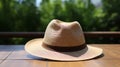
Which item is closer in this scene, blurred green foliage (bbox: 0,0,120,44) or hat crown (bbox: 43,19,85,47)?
hat crown (bbox: 43,19,85,47)

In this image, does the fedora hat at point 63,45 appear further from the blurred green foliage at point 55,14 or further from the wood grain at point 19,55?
the blurred green foliage at point 55,14

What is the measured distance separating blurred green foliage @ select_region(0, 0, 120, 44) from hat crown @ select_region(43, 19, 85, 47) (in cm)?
290

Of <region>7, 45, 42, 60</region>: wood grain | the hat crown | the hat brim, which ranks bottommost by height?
<region>7, 45, 42, 60</region>: wood grain

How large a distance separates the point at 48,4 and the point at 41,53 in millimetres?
3335

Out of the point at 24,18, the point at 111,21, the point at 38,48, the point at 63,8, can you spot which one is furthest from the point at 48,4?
the point at 38,48

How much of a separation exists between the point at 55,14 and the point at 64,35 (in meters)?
3.12

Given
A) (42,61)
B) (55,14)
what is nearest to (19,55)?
(42,61)

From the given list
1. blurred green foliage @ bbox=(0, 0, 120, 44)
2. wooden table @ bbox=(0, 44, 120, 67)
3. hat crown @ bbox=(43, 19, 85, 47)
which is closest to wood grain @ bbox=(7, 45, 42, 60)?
wooden table @ bbox=(0, 44, 120, 67)

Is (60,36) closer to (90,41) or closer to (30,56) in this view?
(30,56)

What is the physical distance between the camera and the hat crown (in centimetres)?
120

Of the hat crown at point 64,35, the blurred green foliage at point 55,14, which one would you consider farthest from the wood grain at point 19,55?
the blurred green foliage at point 55,14

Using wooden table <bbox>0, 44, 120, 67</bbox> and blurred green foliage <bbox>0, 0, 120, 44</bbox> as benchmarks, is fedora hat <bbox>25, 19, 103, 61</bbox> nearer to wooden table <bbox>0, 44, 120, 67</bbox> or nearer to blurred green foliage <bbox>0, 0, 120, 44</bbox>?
wooden table <bbox>0, 44, 120, 67</bbox>

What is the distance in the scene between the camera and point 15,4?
4344 mm

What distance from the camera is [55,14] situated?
4.31m
